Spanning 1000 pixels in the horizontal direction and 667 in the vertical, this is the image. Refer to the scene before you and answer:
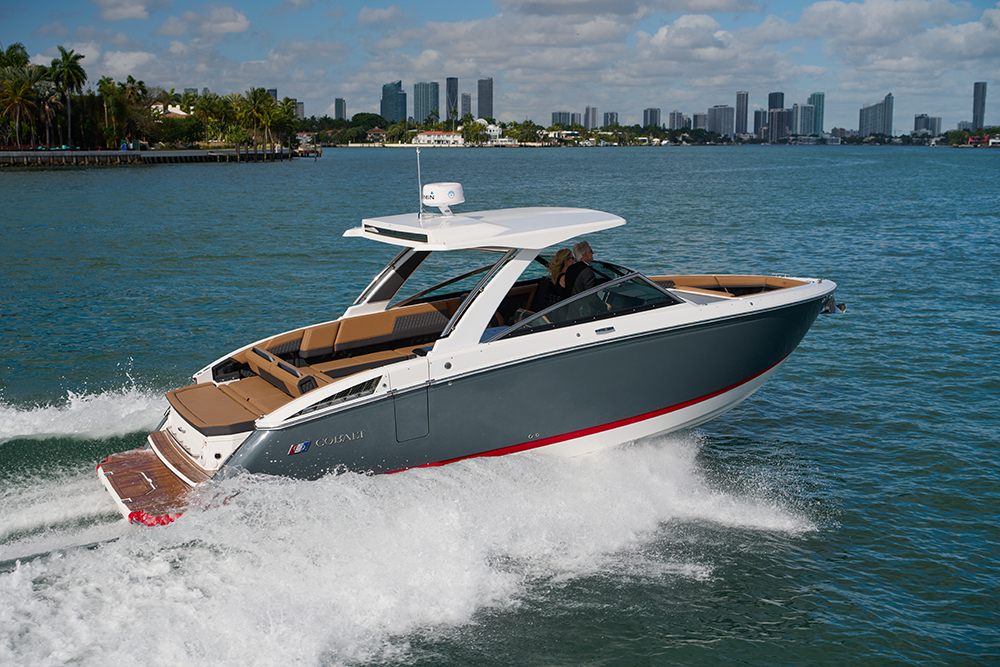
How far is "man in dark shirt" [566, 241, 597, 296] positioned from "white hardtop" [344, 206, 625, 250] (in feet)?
0.92

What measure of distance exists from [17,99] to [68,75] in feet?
26.2

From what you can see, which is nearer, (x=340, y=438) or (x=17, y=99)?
(x=340, y=438)

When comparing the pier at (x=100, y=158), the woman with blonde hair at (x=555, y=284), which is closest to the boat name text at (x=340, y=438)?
the woman with blonde hair at (x=555, y=284)

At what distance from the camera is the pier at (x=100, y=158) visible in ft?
244

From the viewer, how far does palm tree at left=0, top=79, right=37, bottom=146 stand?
81.1 meters

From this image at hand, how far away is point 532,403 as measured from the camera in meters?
6.09

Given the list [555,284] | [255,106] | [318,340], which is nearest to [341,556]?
[318,340]

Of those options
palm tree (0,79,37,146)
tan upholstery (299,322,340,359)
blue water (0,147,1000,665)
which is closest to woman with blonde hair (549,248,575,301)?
blue water (0,147,1000,665)

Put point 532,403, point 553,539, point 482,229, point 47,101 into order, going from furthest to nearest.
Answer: point 47,101
point 482,229
point 532,403
point 553,539

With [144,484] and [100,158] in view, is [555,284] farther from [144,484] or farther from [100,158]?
[100,158]

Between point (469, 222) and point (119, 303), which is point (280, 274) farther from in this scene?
point (469, 222)

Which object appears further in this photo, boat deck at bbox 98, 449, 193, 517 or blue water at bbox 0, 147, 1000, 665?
boat deck at bbox 98, 449, 193, 517

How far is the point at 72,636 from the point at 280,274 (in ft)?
46.6

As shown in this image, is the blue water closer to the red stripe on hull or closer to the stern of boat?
the red stripe on hull
